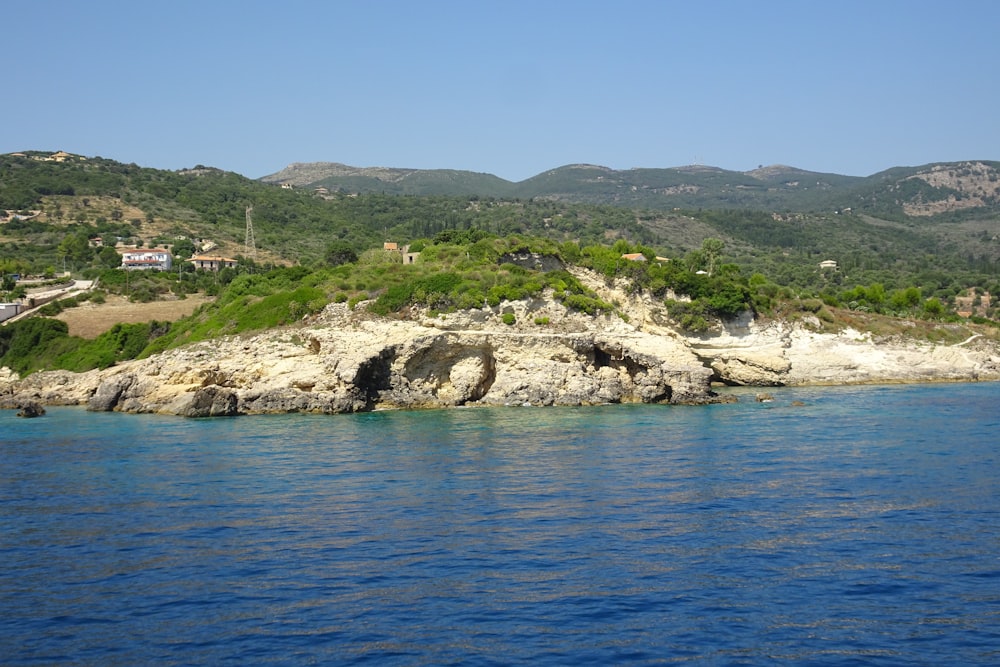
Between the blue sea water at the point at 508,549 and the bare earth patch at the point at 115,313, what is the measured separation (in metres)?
25.6

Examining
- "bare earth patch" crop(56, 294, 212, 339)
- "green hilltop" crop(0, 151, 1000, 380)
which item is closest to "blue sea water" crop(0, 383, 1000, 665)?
"green hilltop" crop(0, 151, 1000, 380)

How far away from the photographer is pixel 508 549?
637 inches

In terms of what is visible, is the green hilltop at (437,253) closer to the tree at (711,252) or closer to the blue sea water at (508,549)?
the tree at (711,252)

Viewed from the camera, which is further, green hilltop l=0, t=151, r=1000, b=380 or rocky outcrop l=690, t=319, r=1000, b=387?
rocky outcrop l=690, t=319, r=1000, b=387

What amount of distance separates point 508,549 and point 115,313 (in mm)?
47019

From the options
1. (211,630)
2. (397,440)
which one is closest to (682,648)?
(211,630)

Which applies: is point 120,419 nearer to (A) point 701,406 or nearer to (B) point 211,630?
(A) point 701,406

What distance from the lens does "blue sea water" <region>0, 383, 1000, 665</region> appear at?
12.0m

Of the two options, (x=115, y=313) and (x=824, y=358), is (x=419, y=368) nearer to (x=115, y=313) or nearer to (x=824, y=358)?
(x=824, y=358)

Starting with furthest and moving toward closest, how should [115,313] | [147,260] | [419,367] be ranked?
[147,260] → [115,313] → [419,367]

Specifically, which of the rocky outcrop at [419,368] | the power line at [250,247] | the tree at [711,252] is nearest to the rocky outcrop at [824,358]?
the rocky outcrop at [419,368]

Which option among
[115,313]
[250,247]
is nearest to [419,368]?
[115,313]

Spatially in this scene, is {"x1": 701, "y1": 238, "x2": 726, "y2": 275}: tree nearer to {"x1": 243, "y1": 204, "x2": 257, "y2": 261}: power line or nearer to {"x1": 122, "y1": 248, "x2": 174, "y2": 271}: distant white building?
{"x1": 243, "y1": 204, "x2": 257, "y2": 261}: power line

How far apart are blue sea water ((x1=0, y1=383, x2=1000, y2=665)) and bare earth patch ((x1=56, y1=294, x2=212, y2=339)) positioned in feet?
83.9
